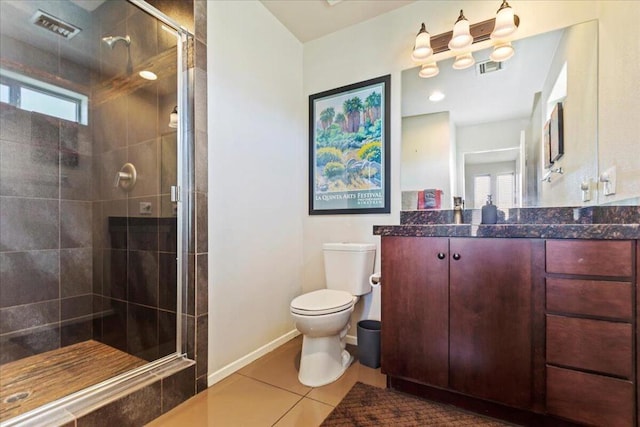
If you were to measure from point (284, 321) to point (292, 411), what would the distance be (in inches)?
33.5

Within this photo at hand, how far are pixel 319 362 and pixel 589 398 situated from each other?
119 centimetres

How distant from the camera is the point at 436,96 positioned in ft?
6.35

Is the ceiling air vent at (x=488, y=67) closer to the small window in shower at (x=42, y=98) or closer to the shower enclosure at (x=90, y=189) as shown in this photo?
the shower enclosure at (x=90, y=189)

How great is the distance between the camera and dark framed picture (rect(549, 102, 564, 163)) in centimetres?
162

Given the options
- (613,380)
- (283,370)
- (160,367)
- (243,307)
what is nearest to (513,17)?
(613,380)

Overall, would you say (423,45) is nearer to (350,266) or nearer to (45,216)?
(350,266)

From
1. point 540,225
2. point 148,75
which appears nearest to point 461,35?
point 540,225

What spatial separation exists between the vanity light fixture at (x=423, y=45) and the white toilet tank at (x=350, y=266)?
1320 mm

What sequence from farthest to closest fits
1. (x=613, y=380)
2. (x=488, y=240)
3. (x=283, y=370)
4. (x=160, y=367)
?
(x=283, y=370) < (x=160, y=367) < (x=488, y=240) < (x=613, y=380)

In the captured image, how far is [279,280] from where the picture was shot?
7.13ft

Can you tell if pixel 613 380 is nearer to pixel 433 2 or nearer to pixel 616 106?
pixel 616 106

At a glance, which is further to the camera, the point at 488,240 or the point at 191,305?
the point at 191,305

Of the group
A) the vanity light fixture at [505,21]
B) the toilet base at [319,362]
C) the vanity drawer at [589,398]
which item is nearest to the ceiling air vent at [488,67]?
the vanity light fixture at [505,21]

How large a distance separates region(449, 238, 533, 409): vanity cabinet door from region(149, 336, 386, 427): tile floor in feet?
1.79
